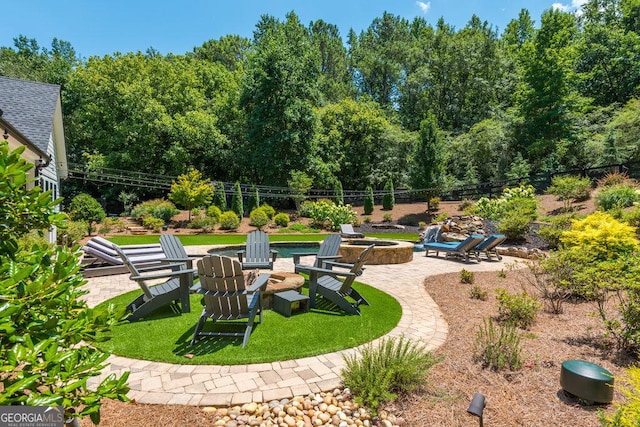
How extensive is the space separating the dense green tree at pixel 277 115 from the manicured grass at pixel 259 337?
2141 centimetres

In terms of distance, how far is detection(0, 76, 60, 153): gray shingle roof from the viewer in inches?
452

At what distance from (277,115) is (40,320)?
86.6 ft

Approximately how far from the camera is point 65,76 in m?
28.2

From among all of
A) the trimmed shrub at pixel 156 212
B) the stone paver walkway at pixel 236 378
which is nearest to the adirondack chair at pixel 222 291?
the stone paver walkway at pixel 236 378

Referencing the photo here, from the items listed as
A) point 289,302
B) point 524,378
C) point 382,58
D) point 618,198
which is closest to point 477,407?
point 524,378

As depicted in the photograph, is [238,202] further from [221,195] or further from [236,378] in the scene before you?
[236,378]

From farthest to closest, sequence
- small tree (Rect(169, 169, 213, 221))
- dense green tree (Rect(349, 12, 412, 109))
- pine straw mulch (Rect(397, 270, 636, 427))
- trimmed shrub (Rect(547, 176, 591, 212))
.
Result: dense green tree (Rect(349, 12, 412, 109)), small tree (Rect(169, 169, 213, 221)), trimmed shrub (Rect(547, 176, 591, 212)), pine straw mulch (Rect(397, 270, 636, 427))

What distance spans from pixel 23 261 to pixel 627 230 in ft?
27.1

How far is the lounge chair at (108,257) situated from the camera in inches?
292

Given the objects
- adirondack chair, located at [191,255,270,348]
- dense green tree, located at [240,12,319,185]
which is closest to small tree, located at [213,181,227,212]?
dense green tree, located at [240,12,319,185]

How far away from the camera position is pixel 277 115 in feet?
85.9

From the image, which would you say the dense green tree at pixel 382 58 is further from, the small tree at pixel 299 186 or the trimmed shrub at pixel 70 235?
the trimmed shrub at pixel 70 235

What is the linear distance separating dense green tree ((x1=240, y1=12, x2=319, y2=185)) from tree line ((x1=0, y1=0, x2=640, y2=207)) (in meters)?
0.10

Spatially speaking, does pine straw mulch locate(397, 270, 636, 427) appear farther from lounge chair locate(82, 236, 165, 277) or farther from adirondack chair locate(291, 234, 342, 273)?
lounge chair locate(82, 236, 165, 277)
